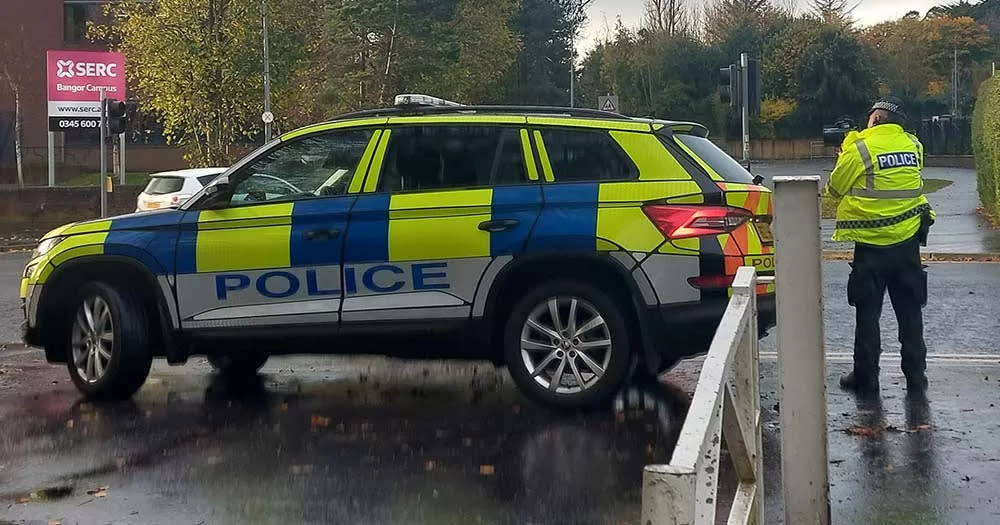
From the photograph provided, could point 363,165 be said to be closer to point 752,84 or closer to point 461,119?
point 461,119

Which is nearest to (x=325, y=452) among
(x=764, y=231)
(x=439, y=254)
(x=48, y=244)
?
(x=439, y=254)

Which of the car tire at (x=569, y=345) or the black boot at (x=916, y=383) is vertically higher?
the car tire at (x=569, y=345)

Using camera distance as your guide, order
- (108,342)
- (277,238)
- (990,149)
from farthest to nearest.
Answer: (990,149), (108,342), (277,238)

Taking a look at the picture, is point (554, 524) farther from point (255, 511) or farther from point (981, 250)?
point (981, 250)

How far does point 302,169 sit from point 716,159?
244 cm

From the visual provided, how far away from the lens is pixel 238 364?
8727mm

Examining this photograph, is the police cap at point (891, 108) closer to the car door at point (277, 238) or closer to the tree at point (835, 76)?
the car door at point (277, 238)

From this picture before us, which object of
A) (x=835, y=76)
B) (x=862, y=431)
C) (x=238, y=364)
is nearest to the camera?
(x=862, y=431)

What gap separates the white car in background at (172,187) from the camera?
2133 centimetres

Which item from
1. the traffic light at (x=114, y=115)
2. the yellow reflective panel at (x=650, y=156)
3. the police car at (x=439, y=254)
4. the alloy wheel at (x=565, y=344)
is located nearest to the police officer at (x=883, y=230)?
the police car at (x=439, y=254)

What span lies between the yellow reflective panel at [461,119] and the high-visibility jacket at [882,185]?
1.92 m

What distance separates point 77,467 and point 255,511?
131cm

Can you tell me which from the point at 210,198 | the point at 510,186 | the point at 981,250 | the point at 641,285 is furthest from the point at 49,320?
the point at 981,250

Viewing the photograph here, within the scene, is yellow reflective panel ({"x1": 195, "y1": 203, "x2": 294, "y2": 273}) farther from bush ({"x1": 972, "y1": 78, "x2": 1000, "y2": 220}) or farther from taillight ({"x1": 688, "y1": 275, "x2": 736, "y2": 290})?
bush ({"x1": 972, "y1": 78, "x2": 1000, "y2": 220})
